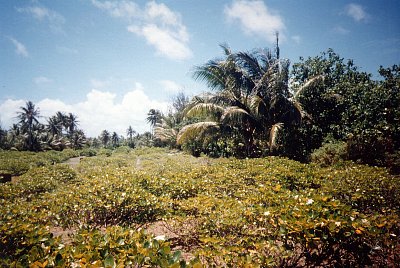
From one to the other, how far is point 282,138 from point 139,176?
870 cm

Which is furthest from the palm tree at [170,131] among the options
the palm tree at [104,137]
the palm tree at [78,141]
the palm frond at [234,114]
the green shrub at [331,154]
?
the palm tree at [104,137]

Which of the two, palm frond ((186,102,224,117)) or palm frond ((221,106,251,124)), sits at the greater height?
palm frond ((186,102,224,117))

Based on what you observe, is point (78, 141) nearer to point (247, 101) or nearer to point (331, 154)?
point (247, 101)

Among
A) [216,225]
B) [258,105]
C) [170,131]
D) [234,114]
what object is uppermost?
[170,131]

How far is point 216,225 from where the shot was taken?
10.2 ft

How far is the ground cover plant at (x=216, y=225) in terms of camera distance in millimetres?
2041

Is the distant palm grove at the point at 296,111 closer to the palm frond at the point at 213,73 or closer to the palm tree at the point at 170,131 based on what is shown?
the palm frond at the point at 213,73

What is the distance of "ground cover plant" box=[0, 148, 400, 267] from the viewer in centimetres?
204

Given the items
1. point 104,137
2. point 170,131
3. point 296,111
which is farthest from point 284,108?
point 104,137

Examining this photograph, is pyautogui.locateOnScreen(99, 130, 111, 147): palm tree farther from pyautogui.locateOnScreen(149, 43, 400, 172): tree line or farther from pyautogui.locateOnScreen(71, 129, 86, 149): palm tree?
pyautogui.locateOnScreen(149, 43, 400, 172): tree line

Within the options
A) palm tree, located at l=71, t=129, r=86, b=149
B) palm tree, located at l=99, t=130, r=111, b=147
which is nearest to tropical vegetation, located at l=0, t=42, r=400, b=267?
palm tree, located at l=71, t=129, r=86, b=149

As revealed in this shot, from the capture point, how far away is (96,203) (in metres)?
3.95

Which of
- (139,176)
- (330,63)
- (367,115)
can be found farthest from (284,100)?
(139,176)

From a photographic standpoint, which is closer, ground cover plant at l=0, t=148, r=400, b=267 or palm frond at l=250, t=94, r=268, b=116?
ground cover plant at l=0, t=148, r=400, b=267
